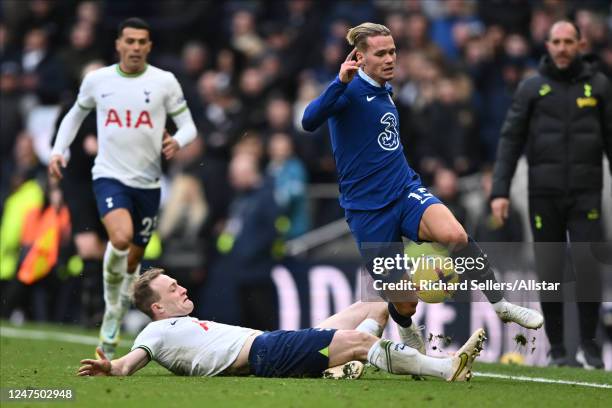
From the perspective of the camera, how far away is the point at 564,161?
12695mm

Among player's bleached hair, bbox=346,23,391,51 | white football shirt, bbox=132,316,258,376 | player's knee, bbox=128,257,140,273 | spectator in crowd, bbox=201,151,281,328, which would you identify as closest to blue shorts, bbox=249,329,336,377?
white football shirt, bbox=132,316,258,376

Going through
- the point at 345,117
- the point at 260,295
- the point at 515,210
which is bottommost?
the point at 260,295

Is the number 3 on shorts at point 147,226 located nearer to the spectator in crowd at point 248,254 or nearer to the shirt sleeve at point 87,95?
the shirt sleeve at point 87,95

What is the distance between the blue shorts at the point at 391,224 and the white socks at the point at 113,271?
2645 millimetres

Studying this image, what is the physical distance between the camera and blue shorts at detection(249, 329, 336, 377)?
32.9 ft

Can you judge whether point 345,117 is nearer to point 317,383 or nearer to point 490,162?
point 317,383

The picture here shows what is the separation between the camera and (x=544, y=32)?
18.9 m

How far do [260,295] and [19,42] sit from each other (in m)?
8.04

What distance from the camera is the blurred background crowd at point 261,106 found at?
17.8 m

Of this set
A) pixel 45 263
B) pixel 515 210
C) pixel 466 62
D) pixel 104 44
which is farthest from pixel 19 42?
pixel 515 210

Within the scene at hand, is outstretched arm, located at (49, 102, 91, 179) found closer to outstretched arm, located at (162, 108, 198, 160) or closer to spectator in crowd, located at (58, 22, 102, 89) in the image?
outstretched arm, located at (162, 108, 198, 160)

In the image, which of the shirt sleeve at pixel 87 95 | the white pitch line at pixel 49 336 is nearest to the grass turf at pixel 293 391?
the shirt sleeve at pixel 87 95

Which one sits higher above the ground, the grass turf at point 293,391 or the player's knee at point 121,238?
the player's knee at point 121,238

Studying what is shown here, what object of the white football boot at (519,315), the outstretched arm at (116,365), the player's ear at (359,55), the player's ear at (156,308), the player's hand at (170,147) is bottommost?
the outstretched arm at (116,365)
